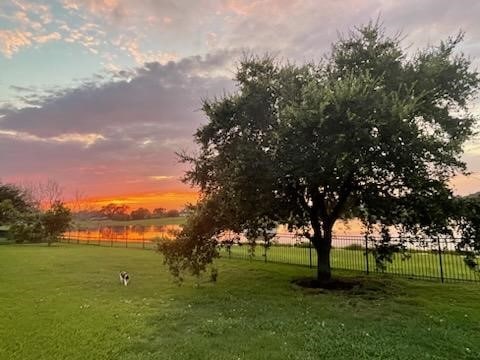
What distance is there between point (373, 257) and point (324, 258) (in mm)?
4443

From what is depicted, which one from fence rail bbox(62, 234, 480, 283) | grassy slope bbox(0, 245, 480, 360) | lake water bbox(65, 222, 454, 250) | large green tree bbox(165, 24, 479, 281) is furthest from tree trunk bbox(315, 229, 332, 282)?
fence rail bbox(62, 234, 480, 283)

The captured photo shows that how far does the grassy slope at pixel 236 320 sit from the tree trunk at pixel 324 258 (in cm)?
146

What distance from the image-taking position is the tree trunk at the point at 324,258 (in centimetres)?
1491

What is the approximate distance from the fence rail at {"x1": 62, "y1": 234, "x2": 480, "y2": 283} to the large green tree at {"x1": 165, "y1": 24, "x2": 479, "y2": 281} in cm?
123

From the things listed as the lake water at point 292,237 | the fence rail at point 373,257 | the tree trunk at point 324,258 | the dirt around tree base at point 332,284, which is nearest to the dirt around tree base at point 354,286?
the dirt around tree base at point 332,284

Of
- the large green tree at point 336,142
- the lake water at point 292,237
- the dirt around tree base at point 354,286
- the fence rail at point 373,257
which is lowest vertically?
the dirt around tree base at point 354,286

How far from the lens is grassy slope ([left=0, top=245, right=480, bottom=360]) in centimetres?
738

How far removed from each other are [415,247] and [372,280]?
2.09 meters

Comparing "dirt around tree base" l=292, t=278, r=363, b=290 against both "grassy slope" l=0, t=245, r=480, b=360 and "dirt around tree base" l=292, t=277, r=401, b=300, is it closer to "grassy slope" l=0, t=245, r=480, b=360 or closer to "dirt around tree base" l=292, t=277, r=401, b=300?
"dirt around tree base" l=292, t=277, r=401, b=300

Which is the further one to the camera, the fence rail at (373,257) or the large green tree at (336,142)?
the fence rail at (373,257)

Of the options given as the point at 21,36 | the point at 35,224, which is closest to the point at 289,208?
the point at 21,36

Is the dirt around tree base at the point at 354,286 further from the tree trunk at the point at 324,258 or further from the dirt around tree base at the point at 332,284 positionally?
the tree trunk at the point at 324,258

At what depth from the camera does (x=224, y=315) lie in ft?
33.2

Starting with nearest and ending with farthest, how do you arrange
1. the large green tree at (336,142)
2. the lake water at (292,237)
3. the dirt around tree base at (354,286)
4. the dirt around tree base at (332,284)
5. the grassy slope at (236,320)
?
the grassy slope at (236,320), the large green tree at (336,142), the dirt around tree base at (354,286), the dirt around tree base at (332,284), the lake water at (292,237)
